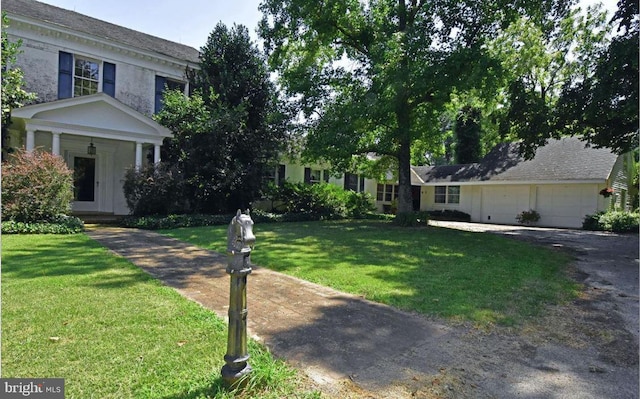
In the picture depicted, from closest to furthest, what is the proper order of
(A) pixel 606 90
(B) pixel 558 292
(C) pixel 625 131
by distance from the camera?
(B) pixel 558 292
(A) pixel 606 90
(C) pixel 625 131

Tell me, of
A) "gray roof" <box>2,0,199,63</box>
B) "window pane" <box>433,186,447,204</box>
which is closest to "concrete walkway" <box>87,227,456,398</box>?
"gray roof" <box>2,0,199,63</box>

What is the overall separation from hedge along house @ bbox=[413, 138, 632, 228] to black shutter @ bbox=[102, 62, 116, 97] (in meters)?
20.1

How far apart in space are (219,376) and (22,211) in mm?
10814

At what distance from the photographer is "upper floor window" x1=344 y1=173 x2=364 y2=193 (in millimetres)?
25234

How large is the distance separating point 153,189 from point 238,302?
39.5 ft

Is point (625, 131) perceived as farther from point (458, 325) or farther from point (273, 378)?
point (273, 378)

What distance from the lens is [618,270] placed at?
24.7 ft

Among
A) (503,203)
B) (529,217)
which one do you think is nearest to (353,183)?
(503,203)

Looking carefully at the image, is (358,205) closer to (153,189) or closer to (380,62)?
(380,62)

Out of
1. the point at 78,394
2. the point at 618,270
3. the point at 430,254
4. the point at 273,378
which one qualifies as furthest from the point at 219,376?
the point at 618,270

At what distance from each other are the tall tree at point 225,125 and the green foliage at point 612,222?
1569 centimetres

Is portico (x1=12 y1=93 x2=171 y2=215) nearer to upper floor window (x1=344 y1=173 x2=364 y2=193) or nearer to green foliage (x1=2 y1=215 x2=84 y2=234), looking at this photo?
green foliage (x1=2 y1=215 x2=84 y2=234)

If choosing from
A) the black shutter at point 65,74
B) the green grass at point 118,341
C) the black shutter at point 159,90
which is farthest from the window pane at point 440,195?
the green grass at point 118,341

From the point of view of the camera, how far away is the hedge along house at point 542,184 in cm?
1906
